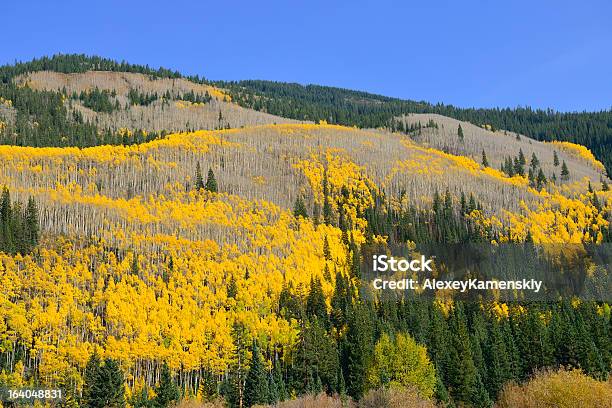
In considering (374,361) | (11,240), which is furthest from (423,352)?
(11,240)

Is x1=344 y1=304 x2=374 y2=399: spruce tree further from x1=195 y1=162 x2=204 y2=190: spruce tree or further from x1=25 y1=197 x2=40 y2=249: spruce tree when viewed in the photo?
x1=195 y1=162 x2=204 y2=190: spruce tree

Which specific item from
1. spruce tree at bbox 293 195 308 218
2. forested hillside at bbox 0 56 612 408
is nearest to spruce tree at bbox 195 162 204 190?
forested hillside at bbox 0 56 612 408

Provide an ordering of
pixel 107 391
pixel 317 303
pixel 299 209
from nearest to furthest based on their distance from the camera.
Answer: pixel 107 391
pixel 317 303
pixel 299 209

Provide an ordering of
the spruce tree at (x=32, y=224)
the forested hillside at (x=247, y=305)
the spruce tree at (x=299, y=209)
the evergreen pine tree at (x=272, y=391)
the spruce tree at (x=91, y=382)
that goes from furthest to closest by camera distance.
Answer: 1. the spruce tree at (x=299, y=209)
2. the spruce tree at (x=32, y=224)
3. the forested hillside at (x=247, y=305)
4. the evergreen pine tree at (x=272, y=391)
5. the spruce tree at (x=91, y=382)

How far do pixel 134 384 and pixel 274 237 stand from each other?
186ft

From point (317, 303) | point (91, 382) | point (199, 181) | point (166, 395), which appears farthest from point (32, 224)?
point (317, 303)

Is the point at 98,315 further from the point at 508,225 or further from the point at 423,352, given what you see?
the point at 508,225

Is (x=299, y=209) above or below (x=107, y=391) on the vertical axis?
above

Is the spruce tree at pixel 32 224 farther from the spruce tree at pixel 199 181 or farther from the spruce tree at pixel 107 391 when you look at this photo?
the spruce tree at pixel 199 181

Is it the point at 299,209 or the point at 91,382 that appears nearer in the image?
the point at 91,382

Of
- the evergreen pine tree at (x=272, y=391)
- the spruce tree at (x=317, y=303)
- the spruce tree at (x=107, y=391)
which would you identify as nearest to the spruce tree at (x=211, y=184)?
the spruce tree at (x=317, y=303)

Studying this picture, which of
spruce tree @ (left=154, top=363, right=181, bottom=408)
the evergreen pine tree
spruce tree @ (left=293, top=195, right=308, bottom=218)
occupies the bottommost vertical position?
the evergreen pine tree

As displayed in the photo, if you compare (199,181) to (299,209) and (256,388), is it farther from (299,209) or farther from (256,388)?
(256,388)

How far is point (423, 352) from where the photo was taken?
4149 inches
